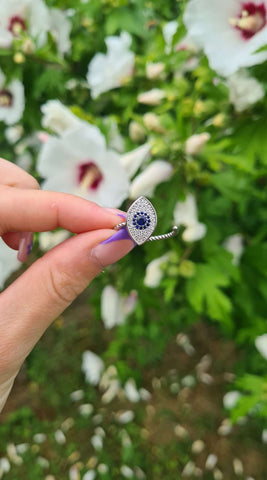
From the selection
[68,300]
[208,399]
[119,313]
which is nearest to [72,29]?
[119,313]

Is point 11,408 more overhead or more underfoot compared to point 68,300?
more underfoot

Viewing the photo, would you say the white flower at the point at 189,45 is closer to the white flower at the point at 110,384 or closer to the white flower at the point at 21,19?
the white flower at the point at 21,19

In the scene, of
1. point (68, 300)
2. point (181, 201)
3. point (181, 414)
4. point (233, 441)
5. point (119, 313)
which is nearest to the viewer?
point (68, 300)

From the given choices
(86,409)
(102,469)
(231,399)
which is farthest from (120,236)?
(86,409)

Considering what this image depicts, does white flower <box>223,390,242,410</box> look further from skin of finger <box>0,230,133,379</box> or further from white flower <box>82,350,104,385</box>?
skin of finger <box>0,230,133,379</box>

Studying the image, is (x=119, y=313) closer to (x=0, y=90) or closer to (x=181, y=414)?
(x=0, y=90)

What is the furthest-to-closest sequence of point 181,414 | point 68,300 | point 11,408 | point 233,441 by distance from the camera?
point 11,408, point 181,414, point 233,441, point 68,300

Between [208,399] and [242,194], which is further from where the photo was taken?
[208,399]
